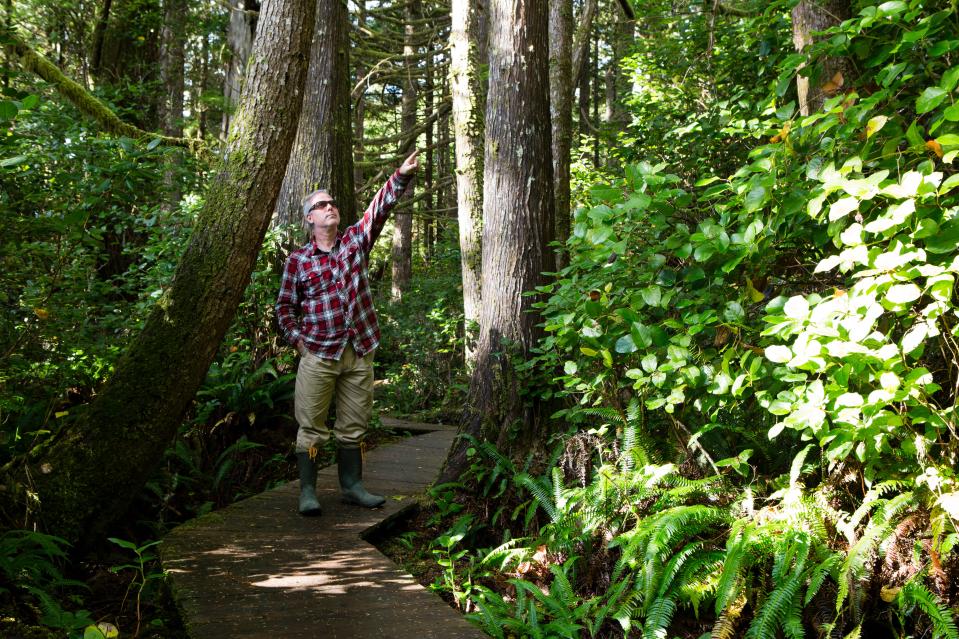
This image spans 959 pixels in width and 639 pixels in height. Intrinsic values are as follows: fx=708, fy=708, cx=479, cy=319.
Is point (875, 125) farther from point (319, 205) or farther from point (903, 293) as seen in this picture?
point (319, 205)

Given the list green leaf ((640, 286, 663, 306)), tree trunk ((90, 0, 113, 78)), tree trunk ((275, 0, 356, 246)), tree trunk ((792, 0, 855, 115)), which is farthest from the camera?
tree trunk ((90, 0, 113, 78))

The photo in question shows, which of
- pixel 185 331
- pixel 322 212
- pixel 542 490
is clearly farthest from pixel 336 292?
A: pixel 542 490

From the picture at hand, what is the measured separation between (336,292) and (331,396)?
90cm

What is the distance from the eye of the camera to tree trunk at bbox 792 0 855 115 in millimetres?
4820

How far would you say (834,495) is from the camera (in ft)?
14.2

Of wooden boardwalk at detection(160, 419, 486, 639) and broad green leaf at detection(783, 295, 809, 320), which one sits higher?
broad green leaf at detection(783, 295, 809, 320)

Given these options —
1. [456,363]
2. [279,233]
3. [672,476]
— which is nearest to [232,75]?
[279,233]

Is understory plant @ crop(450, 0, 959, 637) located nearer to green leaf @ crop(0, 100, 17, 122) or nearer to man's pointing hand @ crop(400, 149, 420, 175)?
man's pointing hand @ crop(400, 149, 420, 175)

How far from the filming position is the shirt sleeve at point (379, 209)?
589cm

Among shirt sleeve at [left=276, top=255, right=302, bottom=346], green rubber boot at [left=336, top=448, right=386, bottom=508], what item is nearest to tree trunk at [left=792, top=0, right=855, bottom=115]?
shirt sleeve at [left=276, top=255, right=302, bottom=346]

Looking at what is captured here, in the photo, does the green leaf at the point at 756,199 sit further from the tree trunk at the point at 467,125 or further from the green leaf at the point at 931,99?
the tree trunk at the point at 467,125

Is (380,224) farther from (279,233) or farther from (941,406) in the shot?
(941,406)

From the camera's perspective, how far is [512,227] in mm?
6352

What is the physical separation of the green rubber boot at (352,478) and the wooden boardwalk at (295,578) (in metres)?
0.10
